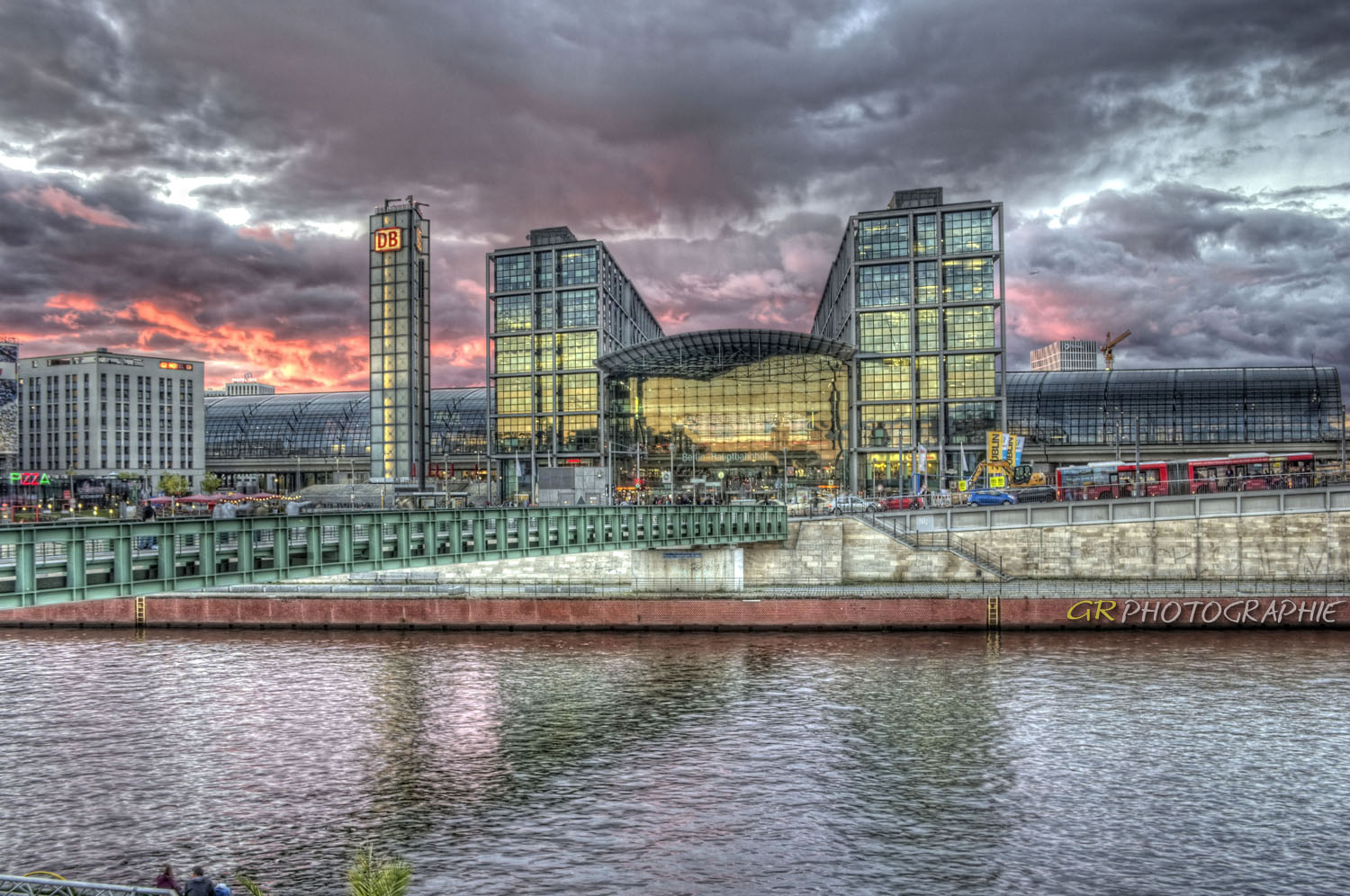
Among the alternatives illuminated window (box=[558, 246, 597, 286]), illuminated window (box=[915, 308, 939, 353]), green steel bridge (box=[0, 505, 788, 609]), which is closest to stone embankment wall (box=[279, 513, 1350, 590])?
green steel bridge (box=[0, 505, 788, 609])

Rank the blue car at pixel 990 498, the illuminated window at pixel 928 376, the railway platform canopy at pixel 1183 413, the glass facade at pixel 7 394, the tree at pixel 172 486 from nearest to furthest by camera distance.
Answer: the blue car at pixel 990 498, the illuminated window at pixel 928 376, the glass facade at pixel 7 394, the railway platform canopy at pixel 1183 413, the tree at pixel 172 486

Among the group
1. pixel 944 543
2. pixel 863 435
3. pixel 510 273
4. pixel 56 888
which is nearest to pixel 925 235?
pixel 863 435

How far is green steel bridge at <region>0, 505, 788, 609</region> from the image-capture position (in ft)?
96.1

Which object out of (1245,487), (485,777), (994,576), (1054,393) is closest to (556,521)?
(485,777)

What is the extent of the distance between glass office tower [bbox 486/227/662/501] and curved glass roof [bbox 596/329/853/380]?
19.6ft

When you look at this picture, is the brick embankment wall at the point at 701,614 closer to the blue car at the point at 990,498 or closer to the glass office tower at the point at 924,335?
the blue car at the point at 990,498

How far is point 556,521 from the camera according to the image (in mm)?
54062

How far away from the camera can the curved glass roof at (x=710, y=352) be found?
13725 cm

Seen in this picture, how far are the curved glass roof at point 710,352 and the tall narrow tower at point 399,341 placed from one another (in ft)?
88.7

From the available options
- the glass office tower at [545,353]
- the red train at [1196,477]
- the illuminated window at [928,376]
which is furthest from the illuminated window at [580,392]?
the red train at [1196,477]

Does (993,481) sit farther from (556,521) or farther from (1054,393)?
(1054,393)

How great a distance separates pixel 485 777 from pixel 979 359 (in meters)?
111

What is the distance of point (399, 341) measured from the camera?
12744cm

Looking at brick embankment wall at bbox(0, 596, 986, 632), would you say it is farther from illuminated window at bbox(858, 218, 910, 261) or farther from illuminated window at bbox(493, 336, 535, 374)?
illuminated window at bbox(493, 336, 535, 374)
